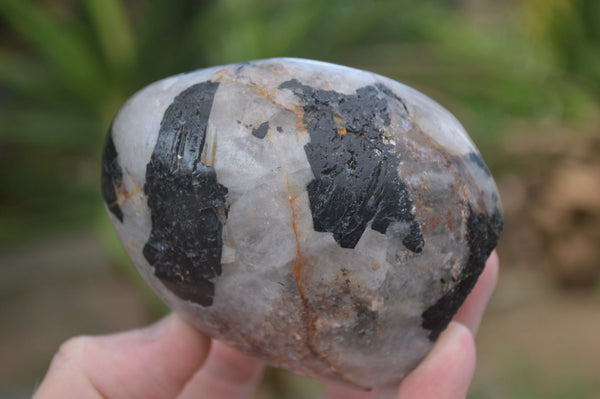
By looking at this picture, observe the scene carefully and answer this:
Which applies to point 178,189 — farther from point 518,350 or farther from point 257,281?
point 518,350

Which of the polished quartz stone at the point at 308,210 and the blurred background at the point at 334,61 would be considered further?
the blurred background at the point at 334,61

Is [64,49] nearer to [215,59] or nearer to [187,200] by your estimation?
[215,59]

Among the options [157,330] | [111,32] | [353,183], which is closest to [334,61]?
[111,32]

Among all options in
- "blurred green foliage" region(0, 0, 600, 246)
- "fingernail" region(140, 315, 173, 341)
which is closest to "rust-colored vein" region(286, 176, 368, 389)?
"fingernail" region(140, 315, 173, 341)

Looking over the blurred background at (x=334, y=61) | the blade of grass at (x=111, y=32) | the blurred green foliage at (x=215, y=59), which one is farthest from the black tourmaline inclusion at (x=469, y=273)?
the blade of grass at (x=111, y=32)

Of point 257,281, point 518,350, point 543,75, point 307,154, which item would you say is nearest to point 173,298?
point 257,281

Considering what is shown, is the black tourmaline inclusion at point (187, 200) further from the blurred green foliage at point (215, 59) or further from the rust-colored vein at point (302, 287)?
the blurred green foliage at point (215, 59)
